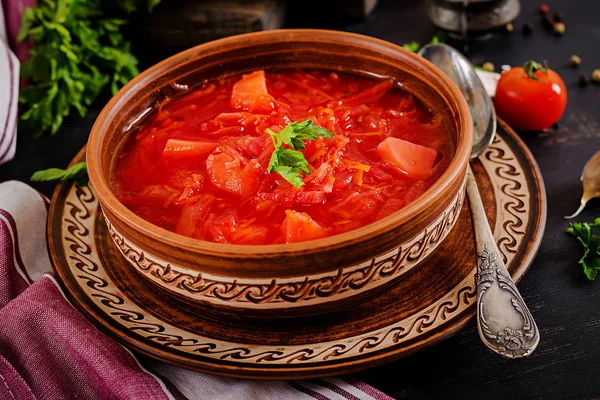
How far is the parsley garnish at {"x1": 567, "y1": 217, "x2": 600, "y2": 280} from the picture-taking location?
9.72 feet

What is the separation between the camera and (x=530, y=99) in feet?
12.1

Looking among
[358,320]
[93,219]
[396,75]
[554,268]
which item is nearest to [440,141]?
[396,75]

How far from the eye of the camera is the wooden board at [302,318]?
94.9 inches

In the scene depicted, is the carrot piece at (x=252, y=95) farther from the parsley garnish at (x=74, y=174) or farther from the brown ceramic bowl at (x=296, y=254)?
the parsley garnish at (x=74, y=174)

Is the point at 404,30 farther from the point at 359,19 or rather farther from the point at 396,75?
the point at 396,75

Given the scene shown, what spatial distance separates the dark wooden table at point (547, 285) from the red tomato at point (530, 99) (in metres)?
0.11

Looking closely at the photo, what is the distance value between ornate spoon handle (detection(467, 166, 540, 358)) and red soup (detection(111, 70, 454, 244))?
1.22 feet

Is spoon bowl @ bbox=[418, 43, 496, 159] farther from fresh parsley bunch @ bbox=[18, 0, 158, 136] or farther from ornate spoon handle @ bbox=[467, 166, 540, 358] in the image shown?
fresh parsley bunch @ bbox=[18, 0, 158, 136]

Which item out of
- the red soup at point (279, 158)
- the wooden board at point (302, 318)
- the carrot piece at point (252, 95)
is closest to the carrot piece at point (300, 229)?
the red soup at point (279, 158)

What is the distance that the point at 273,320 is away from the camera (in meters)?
2.56

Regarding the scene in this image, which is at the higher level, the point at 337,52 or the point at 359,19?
the point at 337,52

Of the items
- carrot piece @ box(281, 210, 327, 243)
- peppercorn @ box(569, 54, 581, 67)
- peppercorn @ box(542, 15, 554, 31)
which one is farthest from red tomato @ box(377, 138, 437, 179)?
peppercorn @ box(542, 15, 554, 31)

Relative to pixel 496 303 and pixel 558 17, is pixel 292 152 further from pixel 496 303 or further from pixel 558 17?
pixel 558 17

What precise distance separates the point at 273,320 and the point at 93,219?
3.76 ft
